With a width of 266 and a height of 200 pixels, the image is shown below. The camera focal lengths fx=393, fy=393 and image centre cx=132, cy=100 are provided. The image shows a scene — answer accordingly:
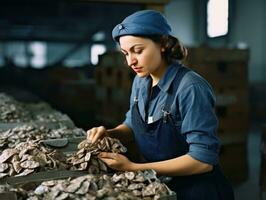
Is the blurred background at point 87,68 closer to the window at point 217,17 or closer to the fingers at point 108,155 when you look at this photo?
the window at point 217,17

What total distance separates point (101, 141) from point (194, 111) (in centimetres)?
41

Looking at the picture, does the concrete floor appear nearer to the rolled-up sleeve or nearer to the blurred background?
the blurred background

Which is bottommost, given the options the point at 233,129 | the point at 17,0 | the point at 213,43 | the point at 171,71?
the point at 233,129

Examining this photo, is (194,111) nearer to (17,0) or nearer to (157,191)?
(157,191)

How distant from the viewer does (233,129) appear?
504cm

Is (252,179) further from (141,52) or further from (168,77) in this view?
(141,52)

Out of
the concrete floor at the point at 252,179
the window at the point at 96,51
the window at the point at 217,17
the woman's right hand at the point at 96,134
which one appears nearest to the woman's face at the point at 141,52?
the woman's right hand at the point at 96,134

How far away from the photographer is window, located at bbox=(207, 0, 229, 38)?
285 inches

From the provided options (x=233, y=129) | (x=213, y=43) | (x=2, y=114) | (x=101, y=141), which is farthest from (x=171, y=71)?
Answer: (x=213, y=43)

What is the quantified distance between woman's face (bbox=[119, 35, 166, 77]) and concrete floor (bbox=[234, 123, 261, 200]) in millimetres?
2175

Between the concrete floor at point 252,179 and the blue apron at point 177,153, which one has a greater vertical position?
the blue apron at point 177,153

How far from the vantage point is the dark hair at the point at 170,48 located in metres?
1.59

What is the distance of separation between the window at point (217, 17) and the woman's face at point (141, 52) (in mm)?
5978

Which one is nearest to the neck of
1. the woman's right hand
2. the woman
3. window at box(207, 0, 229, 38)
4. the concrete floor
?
the woman
